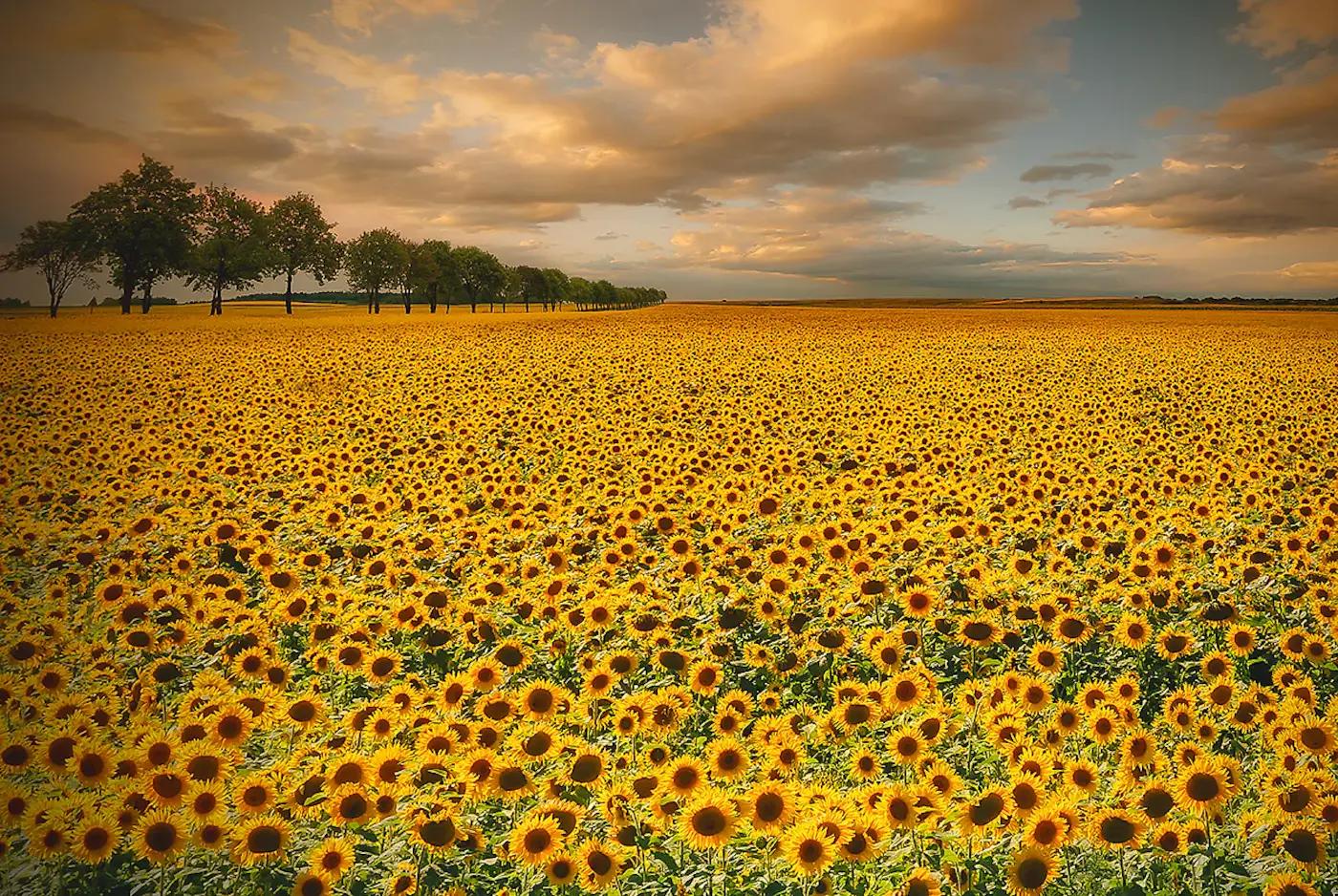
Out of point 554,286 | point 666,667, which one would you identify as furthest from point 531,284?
point 666,667

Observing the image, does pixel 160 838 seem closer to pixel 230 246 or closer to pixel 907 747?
pixel 907 747

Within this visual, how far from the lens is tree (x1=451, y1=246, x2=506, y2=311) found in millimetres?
113625

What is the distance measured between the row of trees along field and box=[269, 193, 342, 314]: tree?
0.39 ft

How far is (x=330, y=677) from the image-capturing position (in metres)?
5.21

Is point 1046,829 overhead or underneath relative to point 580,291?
underneath

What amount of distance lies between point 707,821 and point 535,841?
0.80 metres

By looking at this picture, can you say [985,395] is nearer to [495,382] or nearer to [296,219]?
[495,382]

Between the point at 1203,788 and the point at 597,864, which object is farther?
the point at 1203,788

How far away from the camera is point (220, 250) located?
7462 centimetres

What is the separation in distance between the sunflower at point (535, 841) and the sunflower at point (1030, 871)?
6.71ft

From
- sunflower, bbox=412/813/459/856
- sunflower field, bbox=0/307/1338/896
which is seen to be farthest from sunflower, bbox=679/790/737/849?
sunflower, bbox=412/813/459/856

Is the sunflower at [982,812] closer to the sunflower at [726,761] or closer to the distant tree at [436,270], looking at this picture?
the sunflower at [726,761]

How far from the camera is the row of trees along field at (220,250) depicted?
5897cm

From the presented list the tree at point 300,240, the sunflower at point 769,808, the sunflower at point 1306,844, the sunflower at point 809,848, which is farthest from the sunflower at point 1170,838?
the tree at point 300,240
